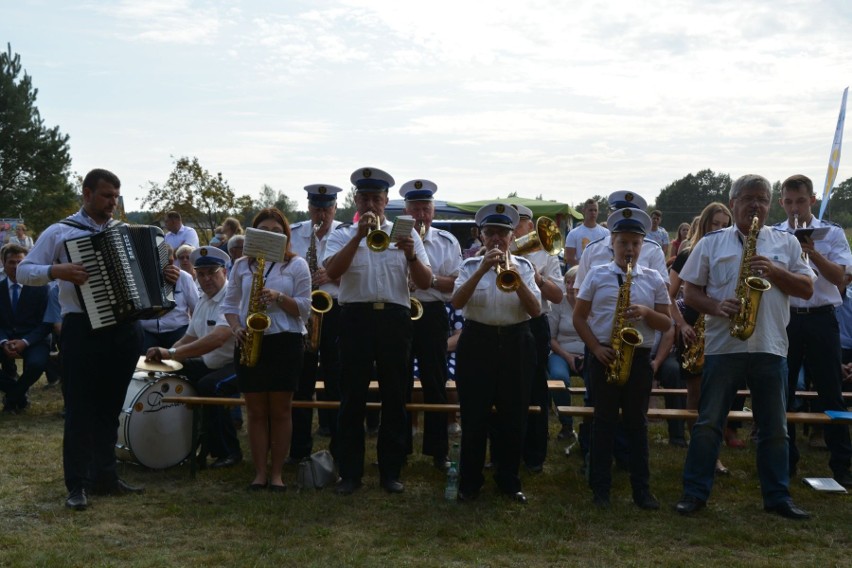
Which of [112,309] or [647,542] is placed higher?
[112,309]

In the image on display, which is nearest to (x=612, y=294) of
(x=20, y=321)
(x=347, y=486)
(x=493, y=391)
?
(x=493, y=391)

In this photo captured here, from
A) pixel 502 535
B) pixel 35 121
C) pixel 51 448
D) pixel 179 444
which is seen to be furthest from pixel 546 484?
pixel 35 121

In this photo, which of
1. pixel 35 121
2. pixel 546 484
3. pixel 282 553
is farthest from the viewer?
pixel 35 121

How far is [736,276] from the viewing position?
20.2 ft

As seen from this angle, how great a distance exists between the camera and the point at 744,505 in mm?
6449

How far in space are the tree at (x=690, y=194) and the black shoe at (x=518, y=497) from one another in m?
29.8

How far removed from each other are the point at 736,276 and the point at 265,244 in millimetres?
3299

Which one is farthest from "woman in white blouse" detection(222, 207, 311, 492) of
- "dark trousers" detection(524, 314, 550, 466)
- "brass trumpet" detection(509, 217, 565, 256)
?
"dark trousers" detection(524, 314, 550, 466)

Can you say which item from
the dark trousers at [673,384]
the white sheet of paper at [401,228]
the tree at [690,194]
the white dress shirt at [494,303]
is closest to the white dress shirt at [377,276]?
the white sheet of paper at [401,228]

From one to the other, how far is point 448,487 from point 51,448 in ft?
13.1

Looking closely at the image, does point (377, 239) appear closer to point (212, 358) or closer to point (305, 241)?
point (305, 241)

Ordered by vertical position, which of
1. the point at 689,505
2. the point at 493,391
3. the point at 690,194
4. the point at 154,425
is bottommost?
the point at 689,505

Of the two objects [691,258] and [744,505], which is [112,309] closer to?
[691,258]

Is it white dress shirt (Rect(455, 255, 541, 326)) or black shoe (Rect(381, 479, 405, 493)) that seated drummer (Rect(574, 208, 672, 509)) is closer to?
white dress shirt (Rect(455, 255, 541, 326))
